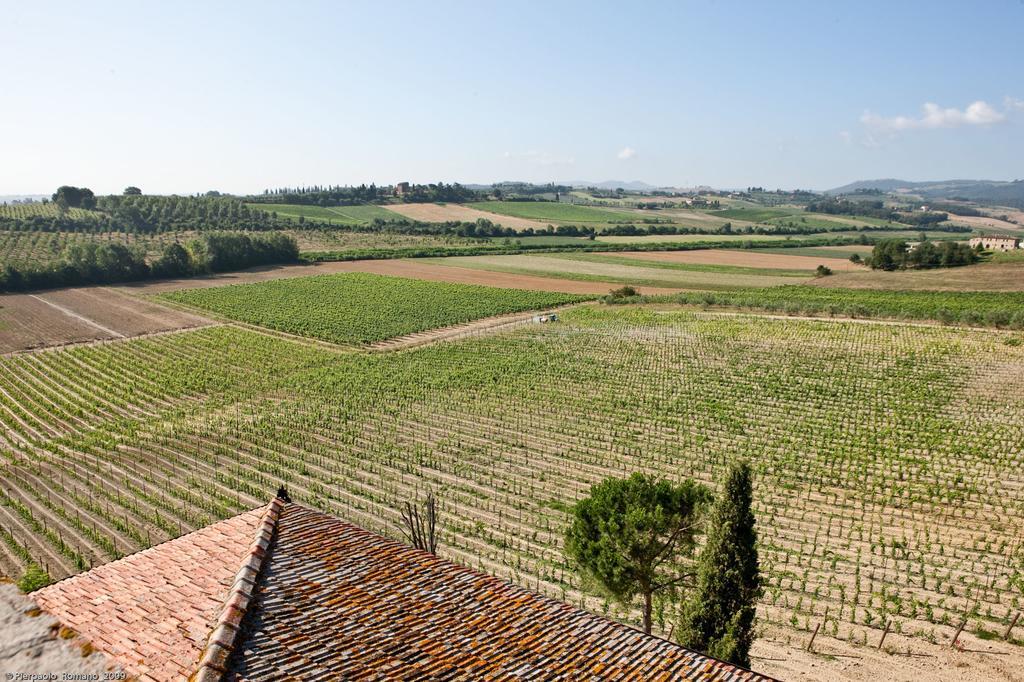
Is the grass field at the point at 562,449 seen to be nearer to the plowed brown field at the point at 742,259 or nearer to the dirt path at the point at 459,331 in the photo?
the dirt path at the point at 459,331

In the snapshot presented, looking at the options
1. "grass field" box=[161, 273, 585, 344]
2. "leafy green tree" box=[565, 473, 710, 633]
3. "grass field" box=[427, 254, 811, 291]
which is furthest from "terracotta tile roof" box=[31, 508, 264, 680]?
"grass field" box=[427, 254, 811, 291]

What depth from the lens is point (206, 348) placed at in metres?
51.1

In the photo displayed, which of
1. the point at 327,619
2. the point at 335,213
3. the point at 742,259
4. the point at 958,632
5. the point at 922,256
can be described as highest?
the point at 335,213

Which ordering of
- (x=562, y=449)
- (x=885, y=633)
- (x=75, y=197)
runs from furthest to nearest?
(x=75, y=197)
(x=562, y=449)
(x=885, y=633)

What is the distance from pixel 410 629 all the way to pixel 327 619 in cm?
105

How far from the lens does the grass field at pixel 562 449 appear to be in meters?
20.2

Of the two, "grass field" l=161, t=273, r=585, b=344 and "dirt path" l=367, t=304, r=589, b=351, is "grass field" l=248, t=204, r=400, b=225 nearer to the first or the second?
"grass field" l=161, t=273, r=585, b=344

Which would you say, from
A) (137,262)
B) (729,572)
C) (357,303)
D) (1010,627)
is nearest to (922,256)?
(357,303)

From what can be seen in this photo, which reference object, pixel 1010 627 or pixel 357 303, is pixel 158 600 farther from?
pixel 357 303

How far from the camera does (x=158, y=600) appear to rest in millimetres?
8375

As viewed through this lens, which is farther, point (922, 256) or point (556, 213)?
point (556, 213)

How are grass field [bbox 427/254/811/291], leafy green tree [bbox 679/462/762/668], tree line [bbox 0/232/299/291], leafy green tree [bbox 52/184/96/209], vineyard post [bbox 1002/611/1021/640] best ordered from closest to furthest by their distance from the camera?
leafy green tree [bbox 679/462/762/668] → vineyard post [bbox 1002/611/1021/640] → tree line [bbox 0/232/299/291] → grass field [bbox 427/254/811/291] → leafy green tree [bbox 52/184/96/209]

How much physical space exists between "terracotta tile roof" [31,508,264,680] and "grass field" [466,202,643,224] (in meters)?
157

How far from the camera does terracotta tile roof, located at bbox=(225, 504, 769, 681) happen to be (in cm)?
714
